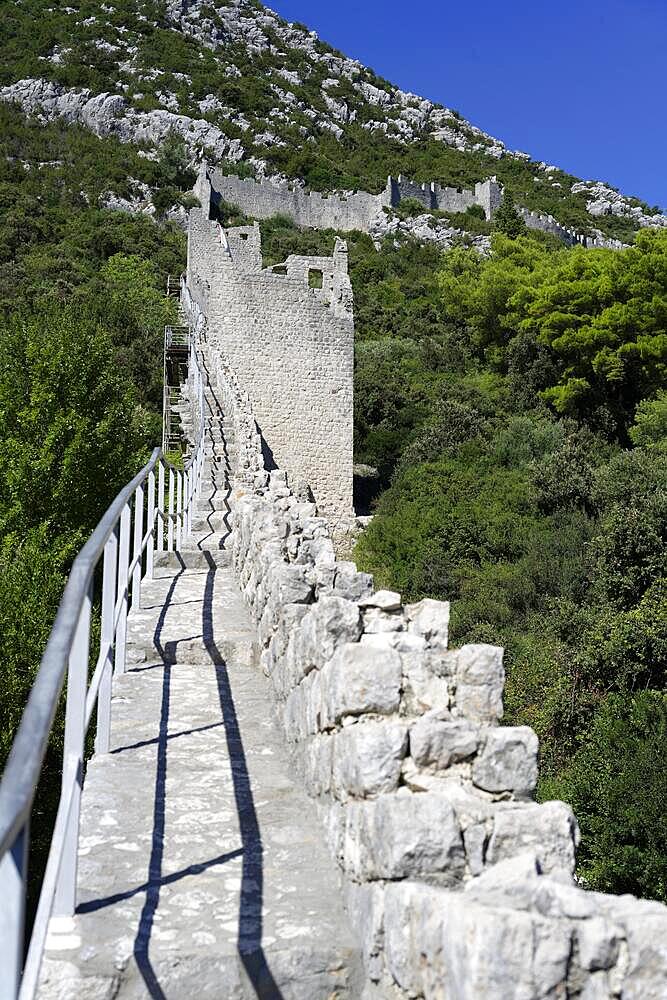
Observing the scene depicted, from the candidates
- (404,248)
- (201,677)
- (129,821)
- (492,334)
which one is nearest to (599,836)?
(201,677)

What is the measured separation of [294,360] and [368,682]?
70.2 feet

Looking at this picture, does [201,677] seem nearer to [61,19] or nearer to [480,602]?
[480,602]

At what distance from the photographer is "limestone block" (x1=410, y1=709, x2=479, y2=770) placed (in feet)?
8.93

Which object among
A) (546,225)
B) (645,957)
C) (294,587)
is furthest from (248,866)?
(546,225)

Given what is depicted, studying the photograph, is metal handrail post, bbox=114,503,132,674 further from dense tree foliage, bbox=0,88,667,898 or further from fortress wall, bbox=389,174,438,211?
fortress wall, bbox=389,174,438,211

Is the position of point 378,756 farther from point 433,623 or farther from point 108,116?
point 108,116

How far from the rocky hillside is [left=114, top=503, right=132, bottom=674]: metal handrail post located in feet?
155

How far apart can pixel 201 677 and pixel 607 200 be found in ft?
264

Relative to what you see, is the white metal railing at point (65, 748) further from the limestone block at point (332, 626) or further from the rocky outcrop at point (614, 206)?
the rocky outcrop at point (614, 206)

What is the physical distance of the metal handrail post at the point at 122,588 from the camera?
464 cm

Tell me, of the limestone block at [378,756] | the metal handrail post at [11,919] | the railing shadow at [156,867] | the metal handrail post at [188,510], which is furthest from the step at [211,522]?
the metal handrail post at [11,919]

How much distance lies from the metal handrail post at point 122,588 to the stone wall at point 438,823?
893 millimetres

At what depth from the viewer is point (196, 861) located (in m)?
3.05

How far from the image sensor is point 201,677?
17.1 feet
